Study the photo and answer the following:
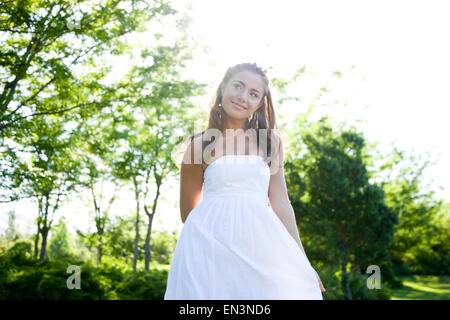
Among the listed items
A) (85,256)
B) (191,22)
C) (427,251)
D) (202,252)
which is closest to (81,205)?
(85,256)

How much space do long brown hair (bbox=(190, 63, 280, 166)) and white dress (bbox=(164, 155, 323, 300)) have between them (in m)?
0.50

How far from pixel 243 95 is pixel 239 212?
79cm

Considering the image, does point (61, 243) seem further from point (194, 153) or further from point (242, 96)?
point (242, 96)

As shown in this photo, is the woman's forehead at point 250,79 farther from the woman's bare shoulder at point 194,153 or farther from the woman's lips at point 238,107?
the woman's bare shoulder at point 194,153

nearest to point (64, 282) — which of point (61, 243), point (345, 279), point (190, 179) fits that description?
point (190, 179)

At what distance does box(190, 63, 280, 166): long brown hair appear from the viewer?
2.36 m

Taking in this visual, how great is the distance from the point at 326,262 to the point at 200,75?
26.1 ft

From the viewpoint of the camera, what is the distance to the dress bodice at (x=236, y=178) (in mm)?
2002

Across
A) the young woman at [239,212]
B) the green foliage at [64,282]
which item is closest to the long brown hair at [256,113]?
the young woman at [239,212]

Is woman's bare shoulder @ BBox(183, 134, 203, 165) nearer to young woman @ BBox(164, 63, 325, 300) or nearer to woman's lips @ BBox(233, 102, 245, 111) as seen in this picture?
young woman @ BBox(164, 63, 325, 300)

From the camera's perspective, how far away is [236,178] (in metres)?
2.02

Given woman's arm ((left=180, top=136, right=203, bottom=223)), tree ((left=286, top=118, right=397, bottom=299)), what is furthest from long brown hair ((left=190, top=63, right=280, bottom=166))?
tree ((left=286, top=118, right=397, bottom=299))

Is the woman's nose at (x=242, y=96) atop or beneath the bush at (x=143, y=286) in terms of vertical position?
atop
